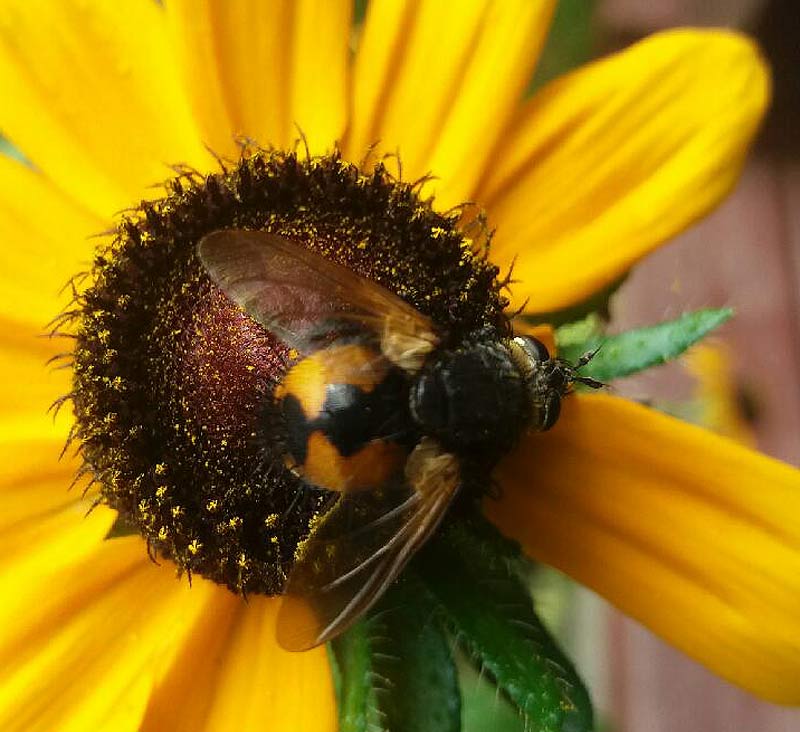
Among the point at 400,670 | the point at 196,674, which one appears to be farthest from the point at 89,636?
the point at 400,670

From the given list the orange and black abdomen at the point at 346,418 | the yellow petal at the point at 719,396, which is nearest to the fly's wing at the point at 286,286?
the orange and black abdomen at the point at 346,418

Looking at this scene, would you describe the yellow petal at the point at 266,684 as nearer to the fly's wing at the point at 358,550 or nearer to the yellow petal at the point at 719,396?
the fly's wing at the point at 358,550

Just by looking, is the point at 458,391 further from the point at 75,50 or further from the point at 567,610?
the point at 567,610

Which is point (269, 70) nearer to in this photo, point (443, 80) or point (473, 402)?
point (443, 80)

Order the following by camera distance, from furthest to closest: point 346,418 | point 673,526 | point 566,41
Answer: point 566,41 < point 673,526 < point 346,418

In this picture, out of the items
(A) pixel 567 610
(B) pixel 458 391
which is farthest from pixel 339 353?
(A) pixel 567 610
